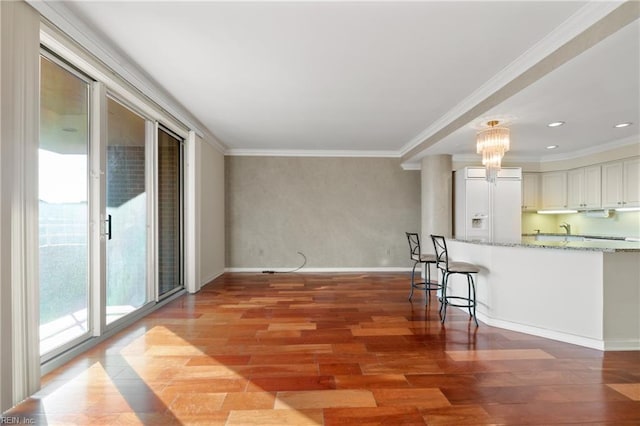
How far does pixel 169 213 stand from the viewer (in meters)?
4.41

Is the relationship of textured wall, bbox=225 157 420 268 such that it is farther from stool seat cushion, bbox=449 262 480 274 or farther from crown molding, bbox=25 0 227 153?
stool seat cushion, bbox=449 262 480 274

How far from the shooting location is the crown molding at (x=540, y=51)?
2031 millimetres

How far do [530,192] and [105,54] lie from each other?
7.38 metres

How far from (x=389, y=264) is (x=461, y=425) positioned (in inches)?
193

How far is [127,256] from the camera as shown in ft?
11.1

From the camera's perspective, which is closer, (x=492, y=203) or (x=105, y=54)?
(x=105, y=54)

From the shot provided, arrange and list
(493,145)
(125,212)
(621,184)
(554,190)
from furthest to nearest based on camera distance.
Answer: (554,190) → (621,184) → (493,145) → (125,212)

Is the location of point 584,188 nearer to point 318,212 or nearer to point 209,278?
point 318,212

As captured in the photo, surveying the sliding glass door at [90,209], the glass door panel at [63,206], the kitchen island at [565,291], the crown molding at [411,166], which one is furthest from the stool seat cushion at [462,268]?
the glass door panel at [63,206]

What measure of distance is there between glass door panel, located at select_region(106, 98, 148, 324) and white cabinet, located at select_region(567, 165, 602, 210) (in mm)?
7339

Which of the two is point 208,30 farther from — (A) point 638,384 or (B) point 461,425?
(A) point 638,384

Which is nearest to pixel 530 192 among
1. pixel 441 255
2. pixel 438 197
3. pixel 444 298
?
pixel 438 197

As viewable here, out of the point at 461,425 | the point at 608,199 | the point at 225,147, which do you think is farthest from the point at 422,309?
the point at 225,147

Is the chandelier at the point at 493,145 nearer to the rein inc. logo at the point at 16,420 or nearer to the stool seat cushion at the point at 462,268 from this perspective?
the stool seat cushion at the point at 462,268
